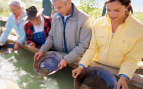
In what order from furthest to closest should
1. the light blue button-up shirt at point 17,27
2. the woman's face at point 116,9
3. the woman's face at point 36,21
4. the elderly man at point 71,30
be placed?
the light blue button-up shirt at point 17,27, the woman's face at point 36,21, the elderly man at point 71,30, the woman's face at point 116,9

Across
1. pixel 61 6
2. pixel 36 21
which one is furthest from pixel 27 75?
pixel 61 6

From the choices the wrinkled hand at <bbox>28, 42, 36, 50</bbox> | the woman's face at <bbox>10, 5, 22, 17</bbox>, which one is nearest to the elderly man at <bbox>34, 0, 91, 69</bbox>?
the wrinkled hand at <bbox>28, 42, 36, 50</bbox>

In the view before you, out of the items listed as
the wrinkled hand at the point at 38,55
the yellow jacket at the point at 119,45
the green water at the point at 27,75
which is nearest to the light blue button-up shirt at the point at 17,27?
the green water at the point at 27,75

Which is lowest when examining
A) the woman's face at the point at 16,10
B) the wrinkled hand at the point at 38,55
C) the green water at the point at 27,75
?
the green water at the point at 27,75

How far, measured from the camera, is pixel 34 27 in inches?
135

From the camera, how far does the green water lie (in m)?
3.04

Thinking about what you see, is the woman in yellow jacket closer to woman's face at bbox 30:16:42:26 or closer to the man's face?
the man's face

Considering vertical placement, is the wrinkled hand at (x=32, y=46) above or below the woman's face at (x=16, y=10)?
below

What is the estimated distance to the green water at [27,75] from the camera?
3037 mm

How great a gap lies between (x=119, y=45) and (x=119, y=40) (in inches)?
3.1

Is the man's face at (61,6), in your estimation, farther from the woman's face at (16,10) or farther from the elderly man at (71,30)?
the woman's face at (16,10)

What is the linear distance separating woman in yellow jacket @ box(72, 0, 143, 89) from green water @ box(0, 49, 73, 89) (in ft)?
2.71

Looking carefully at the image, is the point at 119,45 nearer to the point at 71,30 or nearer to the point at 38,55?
the point at 71,30

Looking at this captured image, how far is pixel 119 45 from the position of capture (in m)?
2.31
